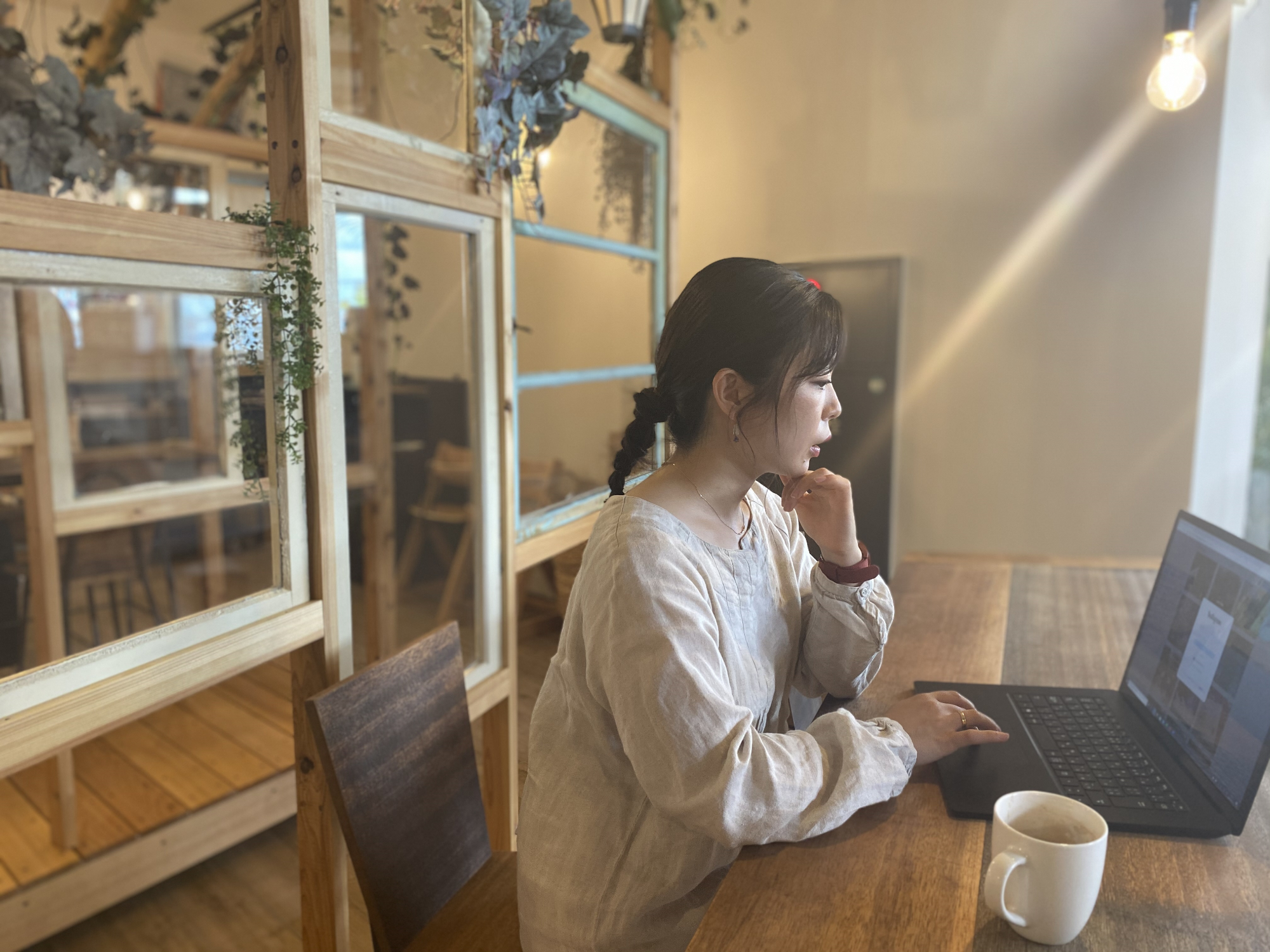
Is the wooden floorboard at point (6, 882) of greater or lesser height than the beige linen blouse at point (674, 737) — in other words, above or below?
below

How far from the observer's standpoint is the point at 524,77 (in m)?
1.62

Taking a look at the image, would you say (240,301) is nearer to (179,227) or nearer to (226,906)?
(179,227)

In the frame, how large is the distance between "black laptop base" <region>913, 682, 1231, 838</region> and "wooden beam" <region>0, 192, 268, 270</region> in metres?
1.10

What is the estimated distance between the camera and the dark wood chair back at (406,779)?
43.6 inches

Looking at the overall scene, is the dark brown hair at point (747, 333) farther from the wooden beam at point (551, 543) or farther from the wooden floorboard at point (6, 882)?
the wooden floorboard at point (6, 882)

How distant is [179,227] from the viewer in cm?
108

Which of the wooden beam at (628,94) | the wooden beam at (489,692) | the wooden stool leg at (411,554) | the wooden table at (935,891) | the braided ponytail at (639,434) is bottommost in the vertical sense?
the wooden stool leg at (411,554)

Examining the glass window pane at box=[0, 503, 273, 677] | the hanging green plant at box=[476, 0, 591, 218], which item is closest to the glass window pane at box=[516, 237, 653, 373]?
the hanging green plant at box=[476, 0, 591, 218]

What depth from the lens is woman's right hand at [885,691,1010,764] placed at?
3.06 ft

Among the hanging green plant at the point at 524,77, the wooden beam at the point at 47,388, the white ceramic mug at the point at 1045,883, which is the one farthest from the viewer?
the wooden beam at the point at 47,388

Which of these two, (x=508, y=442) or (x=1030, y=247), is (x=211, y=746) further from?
(x=1030, y=247)

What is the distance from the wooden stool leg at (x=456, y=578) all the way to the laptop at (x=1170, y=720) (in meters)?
1.31

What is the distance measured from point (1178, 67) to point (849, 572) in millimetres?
1718

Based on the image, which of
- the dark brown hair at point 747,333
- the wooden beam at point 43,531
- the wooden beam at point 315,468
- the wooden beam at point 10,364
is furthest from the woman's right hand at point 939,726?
the wooden beam at point 10,364
